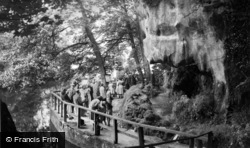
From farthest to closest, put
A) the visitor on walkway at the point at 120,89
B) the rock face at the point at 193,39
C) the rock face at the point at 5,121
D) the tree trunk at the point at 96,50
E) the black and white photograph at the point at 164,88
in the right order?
the tree trunk at the point at 96,50 < the visitor on walkway at the point at 120,89 < the rock face at the point at 193,39 < the black and white photograph at the point at 164,88 < the rock face at the point at 5,121

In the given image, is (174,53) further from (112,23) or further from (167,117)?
(112,23)

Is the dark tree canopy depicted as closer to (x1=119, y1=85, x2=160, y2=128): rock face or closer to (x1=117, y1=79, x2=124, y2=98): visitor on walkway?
(x1=119, y1=85, x2=160, y2=128): rock face

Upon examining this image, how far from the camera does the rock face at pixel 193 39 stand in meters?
7.83

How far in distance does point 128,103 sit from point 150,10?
152 inches

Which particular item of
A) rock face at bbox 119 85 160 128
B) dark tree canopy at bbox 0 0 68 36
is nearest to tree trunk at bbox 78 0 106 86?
rock face at bbox 119 85 160 128

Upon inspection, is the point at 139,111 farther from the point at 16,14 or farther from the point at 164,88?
the point at 164,88

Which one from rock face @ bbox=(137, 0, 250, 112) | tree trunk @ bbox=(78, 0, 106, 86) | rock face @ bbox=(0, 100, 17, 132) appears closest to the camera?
rock face @ bbox=(0, 100, 17, 132)

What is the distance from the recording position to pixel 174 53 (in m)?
9.23

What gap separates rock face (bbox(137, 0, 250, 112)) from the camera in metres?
7.83

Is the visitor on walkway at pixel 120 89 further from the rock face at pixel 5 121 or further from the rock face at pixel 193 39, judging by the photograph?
the rock face at pixel 5 121

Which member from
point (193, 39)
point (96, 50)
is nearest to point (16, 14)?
point (193, 39)

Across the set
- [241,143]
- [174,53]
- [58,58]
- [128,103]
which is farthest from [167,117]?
[58,58]

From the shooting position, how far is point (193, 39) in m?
8.59

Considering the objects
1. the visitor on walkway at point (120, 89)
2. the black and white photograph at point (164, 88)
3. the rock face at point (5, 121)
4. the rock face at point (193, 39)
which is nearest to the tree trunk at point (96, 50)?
the black and white photograph at point (164, 88)
